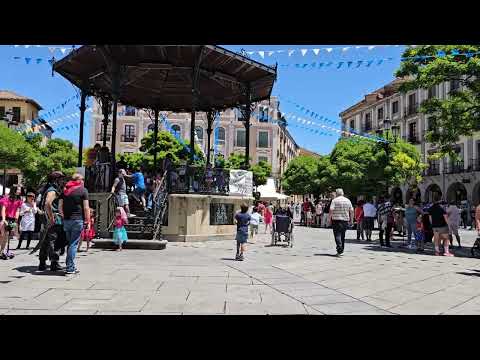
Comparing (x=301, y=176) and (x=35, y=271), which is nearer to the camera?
(x=35, y=271)

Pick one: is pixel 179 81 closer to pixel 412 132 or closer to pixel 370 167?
pixel 370 167

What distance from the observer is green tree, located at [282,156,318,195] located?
1507 inches

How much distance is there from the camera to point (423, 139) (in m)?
28.3

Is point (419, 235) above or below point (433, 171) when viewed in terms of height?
below

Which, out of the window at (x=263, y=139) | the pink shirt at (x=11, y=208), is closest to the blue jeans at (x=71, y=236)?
the pink shirt at (x=11, y=208)

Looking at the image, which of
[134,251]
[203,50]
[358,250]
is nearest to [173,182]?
[134,251]

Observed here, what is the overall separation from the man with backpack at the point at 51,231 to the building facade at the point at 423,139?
26328mm

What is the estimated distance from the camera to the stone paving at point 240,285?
17.0ft

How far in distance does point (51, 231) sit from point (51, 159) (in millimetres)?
41943

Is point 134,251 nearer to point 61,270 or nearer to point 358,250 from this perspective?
point 61,270

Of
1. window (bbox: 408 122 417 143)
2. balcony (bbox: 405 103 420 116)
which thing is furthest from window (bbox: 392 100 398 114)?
window (bbox: 408 122 417 143)

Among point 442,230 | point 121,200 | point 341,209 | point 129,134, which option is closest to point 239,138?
point 129,134

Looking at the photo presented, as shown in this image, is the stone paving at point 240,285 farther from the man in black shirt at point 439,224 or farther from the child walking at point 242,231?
the man in black shirt at point 439,224
